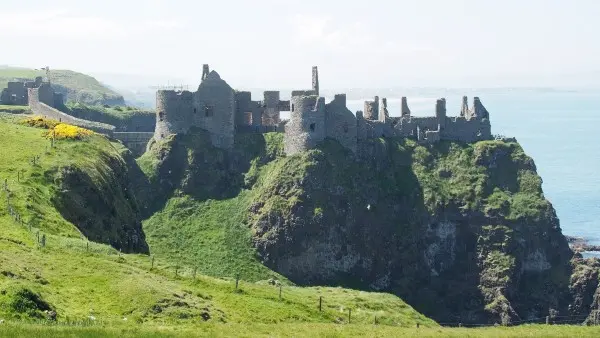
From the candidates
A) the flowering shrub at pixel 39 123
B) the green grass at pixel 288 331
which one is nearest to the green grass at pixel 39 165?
the flowering shrub at pixel 39 123

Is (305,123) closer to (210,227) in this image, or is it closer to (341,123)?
(341,123)

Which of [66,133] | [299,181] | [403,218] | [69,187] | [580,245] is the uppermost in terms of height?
[66,133]

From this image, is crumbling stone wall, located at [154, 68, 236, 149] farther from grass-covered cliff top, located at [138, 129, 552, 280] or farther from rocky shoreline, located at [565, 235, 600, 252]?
rocky shoreline, located at [565, 235, 600, 252]

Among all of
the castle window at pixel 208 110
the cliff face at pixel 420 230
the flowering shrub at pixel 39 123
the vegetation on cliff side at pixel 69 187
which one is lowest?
the cliff face at pixel 420 230

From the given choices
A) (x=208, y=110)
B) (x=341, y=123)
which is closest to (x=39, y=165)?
(x=208, y=110)

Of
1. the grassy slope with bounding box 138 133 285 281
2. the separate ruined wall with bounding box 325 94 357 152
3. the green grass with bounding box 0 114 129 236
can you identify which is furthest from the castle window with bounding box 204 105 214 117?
the green grass with bounding box 0 114 129 236

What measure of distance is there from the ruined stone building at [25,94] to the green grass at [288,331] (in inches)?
3677

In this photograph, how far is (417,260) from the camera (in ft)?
396

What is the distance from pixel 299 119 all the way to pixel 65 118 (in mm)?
30618

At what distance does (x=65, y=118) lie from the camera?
130 m

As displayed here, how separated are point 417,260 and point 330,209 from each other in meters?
11.8

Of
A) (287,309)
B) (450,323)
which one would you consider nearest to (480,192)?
(450,323)

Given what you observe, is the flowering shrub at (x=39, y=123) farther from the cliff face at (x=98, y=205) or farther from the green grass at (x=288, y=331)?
the green grass at (x=288, y=331)

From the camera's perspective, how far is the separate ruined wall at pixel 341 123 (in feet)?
403
